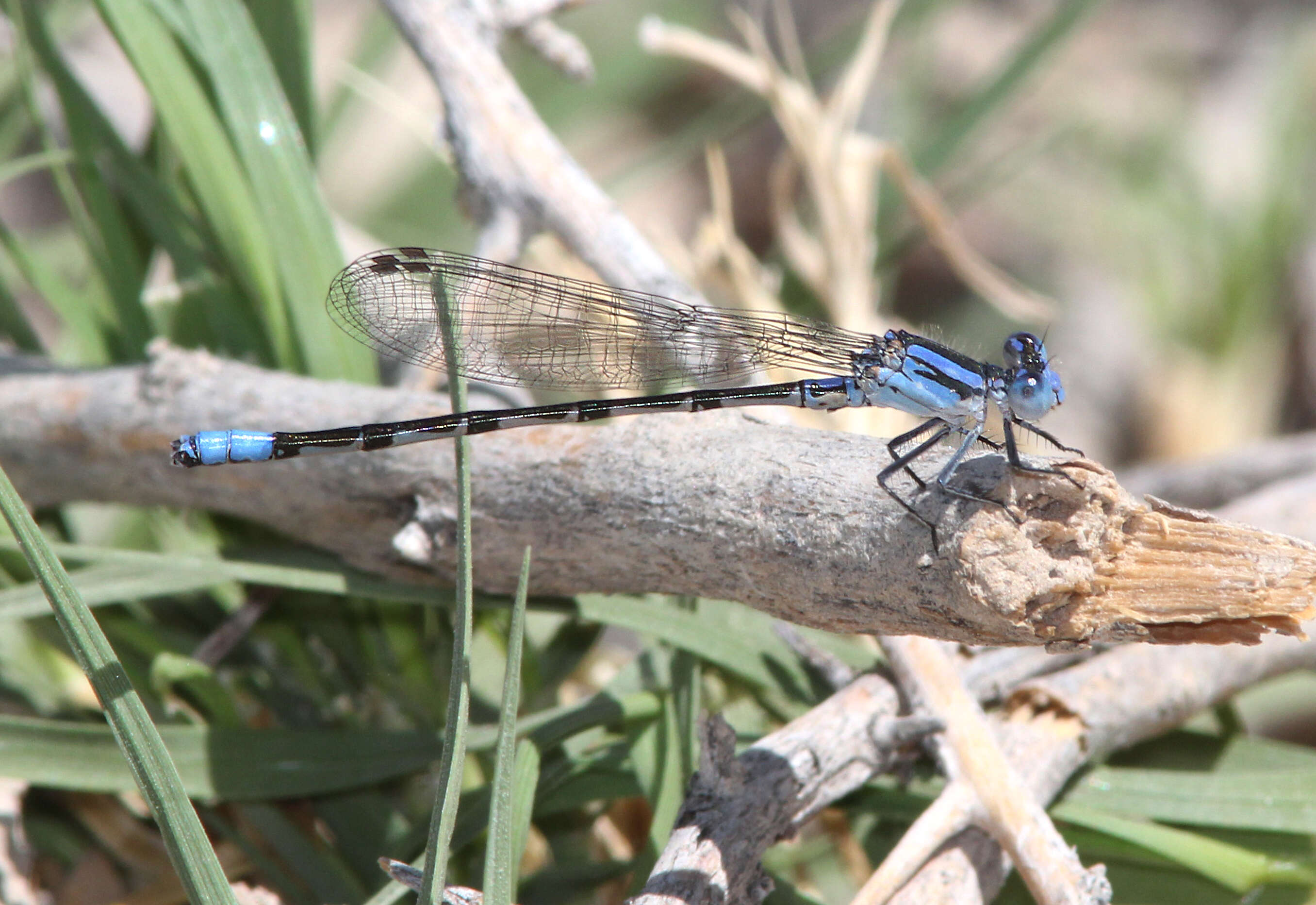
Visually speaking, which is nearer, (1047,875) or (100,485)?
(1047,875)

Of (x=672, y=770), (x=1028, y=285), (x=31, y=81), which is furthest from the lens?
(x=1028, y=285)

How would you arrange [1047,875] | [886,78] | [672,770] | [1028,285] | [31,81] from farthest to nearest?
[1028,285] → [886,78] → [31,81] → [672,770] → [1047,875]

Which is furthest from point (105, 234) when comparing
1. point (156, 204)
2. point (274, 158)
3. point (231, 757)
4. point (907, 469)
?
point (907, 469)

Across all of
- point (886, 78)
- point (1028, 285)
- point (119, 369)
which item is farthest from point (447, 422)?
point (1028, 285)

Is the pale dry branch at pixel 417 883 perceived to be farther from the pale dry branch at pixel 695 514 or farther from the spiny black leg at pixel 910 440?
the spiny black leg at pixel 910 440

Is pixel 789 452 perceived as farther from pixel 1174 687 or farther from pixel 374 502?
pixel 1174 687

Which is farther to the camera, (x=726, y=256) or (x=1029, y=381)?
(x=726, y=256)

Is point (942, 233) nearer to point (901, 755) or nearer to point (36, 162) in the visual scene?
point (901, 755)
